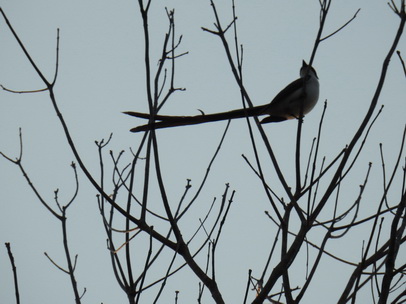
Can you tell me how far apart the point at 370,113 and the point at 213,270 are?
3.32ft

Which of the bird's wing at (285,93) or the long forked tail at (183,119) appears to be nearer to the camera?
the long forked tail at (183,119)

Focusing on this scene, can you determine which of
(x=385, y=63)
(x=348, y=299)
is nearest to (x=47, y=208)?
(x=348, y=299)

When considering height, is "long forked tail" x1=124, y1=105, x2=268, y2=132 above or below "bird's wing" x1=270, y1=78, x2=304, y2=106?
below

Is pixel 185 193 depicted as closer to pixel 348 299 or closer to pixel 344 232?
pixel 344 232

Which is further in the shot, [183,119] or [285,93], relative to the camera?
[285,93]

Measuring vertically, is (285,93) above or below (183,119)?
above

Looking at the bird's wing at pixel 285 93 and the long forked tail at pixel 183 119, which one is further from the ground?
the bird's wing at pixel 285 93

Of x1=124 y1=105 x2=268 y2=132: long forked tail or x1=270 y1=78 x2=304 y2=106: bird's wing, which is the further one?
x1=270 y1=78 x2=304 y2=106: bird's wing

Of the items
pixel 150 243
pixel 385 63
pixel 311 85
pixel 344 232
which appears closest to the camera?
pixel 385 63

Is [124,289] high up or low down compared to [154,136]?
down

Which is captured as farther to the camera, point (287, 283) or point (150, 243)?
point (150, 243)

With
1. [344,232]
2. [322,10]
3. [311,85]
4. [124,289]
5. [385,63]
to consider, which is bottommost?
[124,289]

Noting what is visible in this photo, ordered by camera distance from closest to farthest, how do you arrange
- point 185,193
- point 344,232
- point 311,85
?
point 344,232
point 185,193
point 311,85

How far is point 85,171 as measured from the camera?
2.29 metres
